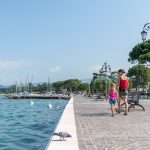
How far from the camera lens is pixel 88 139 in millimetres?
9273

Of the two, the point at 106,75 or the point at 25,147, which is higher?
the point at 106,75

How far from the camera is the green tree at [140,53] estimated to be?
243 feet

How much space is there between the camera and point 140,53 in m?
78.6

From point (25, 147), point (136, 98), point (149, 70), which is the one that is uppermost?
point (149, 70)

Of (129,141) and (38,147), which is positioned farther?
(38,147)

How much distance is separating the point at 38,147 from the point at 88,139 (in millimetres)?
3069

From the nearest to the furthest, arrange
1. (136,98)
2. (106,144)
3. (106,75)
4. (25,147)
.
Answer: (106,144), (25,147), (136,98), (106,75)

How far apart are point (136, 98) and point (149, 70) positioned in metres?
88.6

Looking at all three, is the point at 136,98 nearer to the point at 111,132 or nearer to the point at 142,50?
the point at 111,132

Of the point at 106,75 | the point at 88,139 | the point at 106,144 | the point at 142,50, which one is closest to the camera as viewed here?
the point at 106,144

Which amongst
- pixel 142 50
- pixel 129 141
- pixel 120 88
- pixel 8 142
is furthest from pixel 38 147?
pixel 142 50

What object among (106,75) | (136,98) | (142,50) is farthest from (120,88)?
(106,75)

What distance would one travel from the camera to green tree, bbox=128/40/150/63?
74.1 metres

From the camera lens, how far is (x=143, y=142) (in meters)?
8.86
